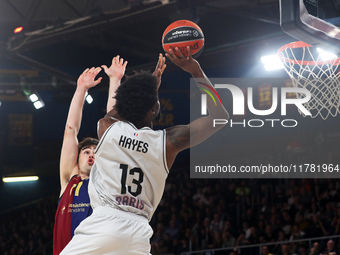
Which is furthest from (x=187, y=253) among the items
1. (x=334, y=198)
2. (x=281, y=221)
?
Answer: (x=334, y=198)

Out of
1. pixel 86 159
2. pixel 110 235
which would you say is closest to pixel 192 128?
pixel 110 235

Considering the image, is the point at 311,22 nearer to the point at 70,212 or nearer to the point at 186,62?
the point at 186,62

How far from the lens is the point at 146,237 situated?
117 inches

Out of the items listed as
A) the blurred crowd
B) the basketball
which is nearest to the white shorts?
the basketball

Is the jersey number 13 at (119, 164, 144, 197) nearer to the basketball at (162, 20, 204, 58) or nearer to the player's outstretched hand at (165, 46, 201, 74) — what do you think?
the player's outstretched hand at (165, 46, 201, 74)

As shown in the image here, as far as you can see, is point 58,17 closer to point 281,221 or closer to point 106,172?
point 281,221

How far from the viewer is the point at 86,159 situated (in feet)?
13.1

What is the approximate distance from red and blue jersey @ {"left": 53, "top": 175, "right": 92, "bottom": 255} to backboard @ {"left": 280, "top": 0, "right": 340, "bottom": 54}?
1.96 meters

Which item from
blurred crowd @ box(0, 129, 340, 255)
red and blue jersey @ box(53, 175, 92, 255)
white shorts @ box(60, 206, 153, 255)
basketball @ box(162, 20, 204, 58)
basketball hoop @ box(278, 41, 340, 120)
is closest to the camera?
white shorts @ box(60, 206, 153, 255)

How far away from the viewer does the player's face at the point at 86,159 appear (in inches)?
156

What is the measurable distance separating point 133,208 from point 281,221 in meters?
8.49

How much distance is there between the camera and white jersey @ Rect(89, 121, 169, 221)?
3.00m

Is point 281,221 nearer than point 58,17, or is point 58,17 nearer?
point 58,17

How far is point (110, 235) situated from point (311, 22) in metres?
2.50
